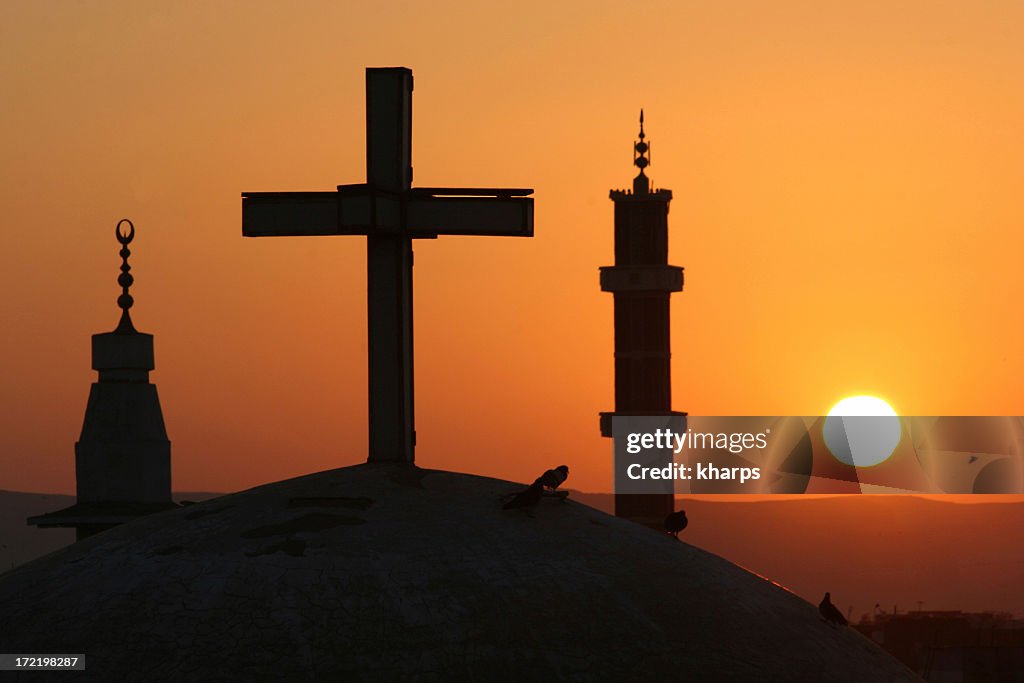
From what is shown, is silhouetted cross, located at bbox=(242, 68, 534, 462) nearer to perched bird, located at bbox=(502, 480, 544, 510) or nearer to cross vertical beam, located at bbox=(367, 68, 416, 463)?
cross vertical beam, located at bbox=(367, 68, 416, 463)

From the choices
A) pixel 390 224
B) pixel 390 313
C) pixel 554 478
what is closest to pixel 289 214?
pixel 390 224

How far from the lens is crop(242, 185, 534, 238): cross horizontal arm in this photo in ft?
56.8

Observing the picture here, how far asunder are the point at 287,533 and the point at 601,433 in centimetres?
9501

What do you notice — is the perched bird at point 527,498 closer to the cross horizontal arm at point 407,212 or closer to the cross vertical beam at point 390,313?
the cross vertical beam at point 390,313

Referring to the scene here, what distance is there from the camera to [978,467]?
109000 millimetres

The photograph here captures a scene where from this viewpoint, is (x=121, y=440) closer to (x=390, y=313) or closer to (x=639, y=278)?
(x=390, y=313)

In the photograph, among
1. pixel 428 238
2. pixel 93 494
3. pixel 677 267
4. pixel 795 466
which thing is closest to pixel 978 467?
pixel 795 466

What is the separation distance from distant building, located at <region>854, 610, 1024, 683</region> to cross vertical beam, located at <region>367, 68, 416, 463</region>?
43171 mm

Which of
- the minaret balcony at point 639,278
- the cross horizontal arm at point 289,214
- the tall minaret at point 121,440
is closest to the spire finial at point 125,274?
the tall minaret at point 121,440

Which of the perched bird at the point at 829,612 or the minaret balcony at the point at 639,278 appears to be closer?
the perched bird at the point at 829,612

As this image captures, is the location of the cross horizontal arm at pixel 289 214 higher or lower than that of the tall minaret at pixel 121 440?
higher

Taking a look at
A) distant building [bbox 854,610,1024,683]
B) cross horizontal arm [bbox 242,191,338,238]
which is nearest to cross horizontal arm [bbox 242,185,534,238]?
cross horizontal arm [bbox 242,191,338,238]

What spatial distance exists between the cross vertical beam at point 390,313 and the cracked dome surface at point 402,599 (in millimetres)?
521

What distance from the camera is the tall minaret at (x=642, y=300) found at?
106 metres
